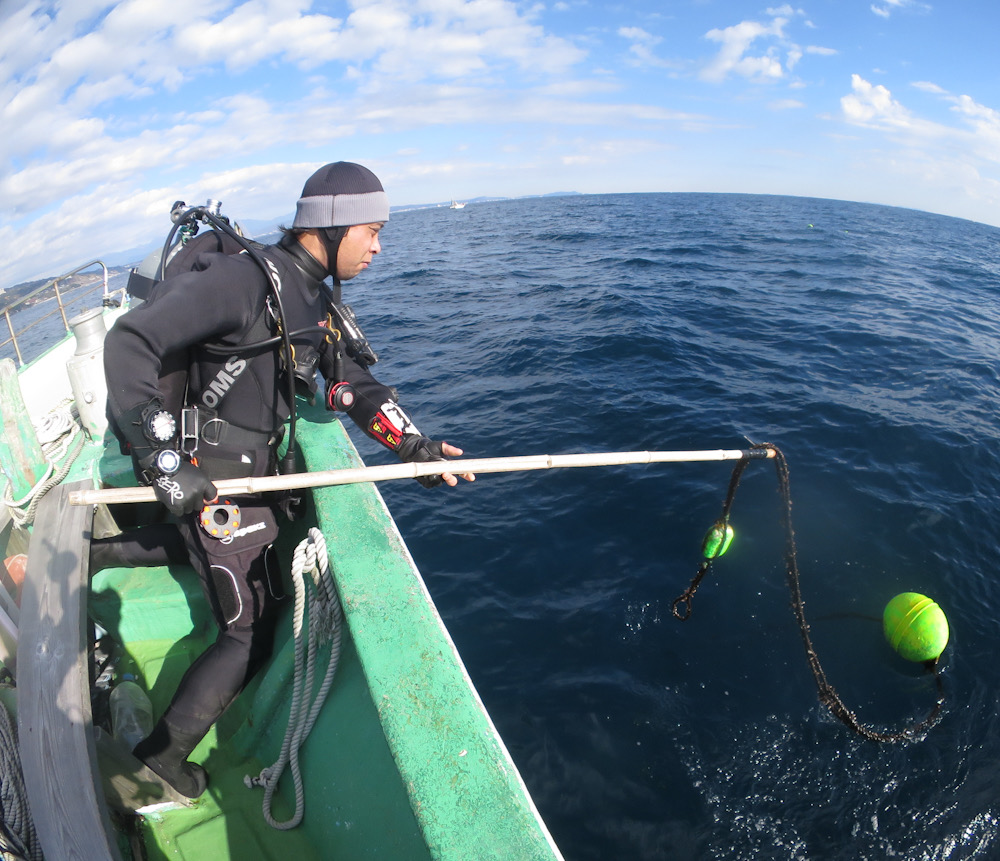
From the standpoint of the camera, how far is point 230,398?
2.55 m

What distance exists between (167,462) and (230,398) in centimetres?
45

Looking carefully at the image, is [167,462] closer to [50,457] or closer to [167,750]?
[167,750]

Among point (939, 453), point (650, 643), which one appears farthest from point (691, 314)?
point (650, 643)

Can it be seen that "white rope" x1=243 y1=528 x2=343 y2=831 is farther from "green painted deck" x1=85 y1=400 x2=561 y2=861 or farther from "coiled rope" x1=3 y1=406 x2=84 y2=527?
"coiled rope" x1=3 y1=406 x2=84 y2=527

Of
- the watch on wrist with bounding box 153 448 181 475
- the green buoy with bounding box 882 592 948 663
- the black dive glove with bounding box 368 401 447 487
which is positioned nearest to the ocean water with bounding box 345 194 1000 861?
the green buoy with bounding box 882 592 948 663

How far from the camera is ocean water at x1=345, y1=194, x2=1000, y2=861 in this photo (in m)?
3.75

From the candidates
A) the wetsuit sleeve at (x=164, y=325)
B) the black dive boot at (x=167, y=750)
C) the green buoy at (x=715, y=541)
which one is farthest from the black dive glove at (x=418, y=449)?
the green buoy at (x=715, y=541)

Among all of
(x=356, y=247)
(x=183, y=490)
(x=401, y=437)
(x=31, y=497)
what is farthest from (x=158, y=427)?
(x=31, y=497)

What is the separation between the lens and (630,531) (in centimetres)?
622

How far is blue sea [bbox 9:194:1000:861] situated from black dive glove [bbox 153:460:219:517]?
3084 millimetres

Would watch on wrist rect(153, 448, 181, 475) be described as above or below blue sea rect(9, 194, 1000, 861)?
above

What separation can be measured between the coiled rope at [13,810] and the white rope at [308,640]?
0.87 metres

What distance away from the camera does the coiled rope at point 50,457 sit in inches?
125

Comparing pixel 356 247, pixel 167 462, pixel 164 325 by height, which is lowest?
pixel 167 462
